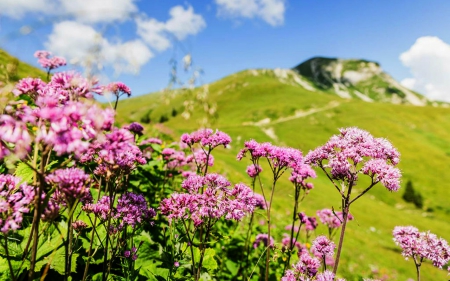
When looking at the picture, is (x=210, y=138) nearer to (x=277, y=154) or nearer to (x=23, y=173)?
(x=277, y=154)

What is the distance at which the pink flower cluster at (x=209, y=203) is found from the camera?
4.48 m

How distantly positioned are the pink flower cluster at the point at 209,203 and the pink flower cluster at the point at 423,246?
2.97 m

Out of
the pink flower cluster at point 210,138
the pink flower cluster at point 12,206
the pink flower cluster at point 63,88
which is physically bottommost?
the pink flower cluster at point 12,206

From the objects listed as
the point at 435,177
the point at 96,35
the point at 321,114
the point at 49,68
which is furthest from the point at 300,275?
the point at 321,114

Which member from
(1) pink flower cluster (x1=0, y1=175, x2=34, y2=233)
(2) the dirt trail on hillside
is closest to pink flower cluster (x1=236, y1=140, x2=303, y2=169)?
(1) pink flower cluster (x1=0, y1=175, x2=34, y2=233)

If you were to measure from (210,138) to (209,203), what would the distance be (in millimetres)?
1744

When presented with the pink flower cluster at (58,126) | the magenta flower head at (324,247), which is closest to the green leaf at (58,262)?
the pink flower cluster at (58,126)

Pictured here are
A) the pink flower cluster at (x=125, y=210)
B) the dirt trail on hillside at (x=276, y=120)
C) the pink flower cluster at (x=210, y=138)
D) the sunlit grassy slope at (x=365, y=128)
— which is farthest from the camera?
the dirt trail on hillside at (x=276, y=120)

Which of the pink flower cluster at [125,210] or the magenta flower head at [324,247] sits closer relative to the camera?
the pink flower cluster at [125,210]

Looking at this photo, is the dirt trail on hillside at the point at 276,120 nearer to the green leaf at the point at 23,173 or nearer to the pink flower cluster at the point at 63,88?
the green leaf at the point at 23,173

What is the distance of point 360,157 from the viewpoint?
4.62 m

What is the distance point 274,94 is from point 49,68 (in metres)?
193

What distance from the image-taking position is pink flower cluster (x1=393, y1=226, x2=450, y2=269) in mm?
5105

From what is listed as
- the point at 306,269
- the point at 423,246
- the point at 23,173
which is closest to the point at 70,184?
the point at 23,173
